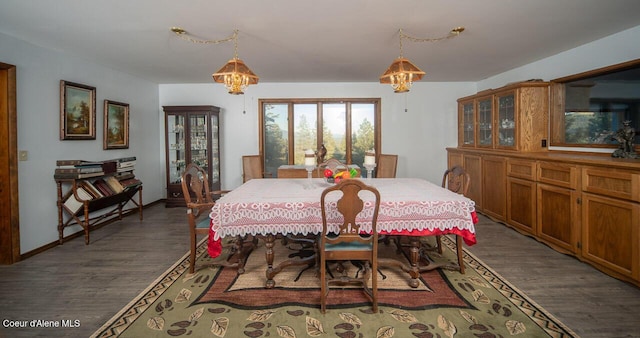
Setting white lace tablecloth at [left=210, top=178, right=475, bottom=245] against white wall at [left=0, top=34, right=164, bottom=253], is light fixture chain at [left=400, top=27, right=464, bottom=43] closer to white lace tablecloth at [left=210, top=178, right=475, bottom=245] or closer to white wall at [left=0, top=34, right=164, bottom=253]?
white lace tablecloth at [left=210, top=178, right=475, bottom=245]

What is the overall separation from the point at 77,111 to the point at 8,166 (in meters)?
1.17

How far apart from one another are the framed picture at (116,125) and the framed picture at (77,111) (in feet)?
0.85

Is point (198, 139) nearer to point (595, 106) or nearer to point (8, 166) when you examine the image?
Result: point (8, 166)

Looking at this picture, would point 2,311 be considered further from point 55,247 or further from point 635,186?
point 635,186

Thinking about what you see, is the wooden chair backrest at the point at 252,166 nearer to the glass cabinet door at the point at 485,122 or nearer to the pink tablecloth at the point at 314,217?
the pink tablecloth at the point at 314,217

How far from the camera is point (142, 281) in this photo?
286 cm

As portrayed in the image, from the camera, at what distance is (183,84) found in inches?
249

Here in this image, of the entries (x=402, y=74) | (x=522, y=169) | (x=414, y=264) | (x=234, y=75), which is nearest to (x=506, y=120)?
(x=522, y=169)

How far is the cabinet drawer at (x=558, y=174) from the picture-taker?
328cm

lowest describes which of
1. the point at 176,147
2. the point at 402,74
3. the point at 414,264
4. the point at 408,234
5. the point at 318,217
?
the point at 414,264

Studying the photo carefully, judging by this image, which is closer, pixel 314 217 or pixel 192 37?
pixel 314 217

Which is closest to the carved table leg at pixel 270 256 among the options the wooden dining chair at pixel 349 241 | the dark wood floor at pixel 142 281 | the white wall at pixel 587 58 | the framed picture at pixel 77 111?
the wooden dining chair at pixel 349 241

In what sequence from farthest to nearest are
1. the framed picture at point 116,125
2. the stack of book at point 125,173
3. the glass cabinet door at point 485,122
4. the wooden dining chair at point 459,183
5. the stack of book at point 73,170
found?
the glass cabinet door at point 485,122
the framed picture at point 116,125
the stack of book at point 125,173
the stack of book at point 73,170
the wooden dining chair at point 459,183

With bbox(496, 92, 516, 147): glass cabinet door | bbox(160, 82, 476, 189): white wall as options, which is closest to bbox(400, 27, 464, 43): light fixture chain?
bbox(496, 92, 516, 147): glass cabinet door
